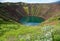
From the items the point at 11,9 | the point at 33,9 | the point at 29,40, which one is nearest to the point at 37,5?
the point at 33,9

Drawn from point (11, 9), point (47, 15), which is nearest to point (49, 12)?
point (47, 15)

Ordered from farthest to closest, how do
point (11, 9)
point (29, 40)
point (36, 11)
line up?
point (36, 11) < point (11, 9) < point (29, 40)

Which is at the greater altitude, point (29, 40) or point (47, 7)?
point (29, 40)

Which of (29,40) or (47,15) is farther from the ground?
(29,40)

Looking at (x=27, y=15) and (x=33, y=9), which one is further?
(x=33, y=9)

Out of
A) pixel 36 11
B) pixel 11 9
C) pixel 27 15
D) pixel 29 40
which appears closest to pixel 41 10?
pixel 36 11

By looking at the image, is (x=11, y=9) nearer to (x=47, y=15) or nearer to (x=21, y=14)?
(x=21, y=14)

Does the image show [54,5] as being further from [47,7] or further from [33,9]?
[33,9]

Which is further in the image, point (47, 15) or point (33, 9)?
point (33, 9)

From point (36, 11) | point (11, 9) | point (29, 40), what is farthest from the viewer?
point (36, 11)
